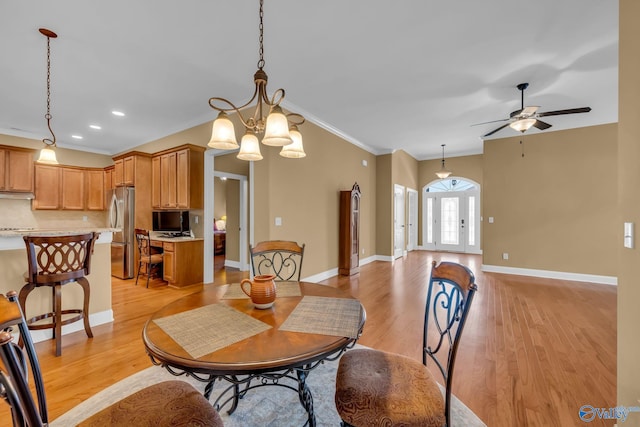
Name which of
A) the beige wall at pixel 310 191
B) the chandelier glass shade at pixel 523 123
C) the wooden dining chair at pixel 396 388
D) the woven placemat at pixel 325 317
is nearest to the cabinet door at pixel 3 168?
the beige wall at pixel 310 191

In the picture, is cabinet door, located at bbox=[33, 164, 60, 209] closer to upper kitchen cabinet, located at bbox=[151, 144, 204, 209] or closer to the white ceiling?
the white ceiling

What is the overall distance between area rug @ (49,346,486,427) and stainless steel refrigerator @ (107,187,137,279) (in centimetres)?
362

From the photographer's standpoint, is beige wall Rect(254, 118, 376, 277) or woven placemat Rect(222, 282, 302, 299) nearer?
woven placemat Rect(222, 282, 302, 299)

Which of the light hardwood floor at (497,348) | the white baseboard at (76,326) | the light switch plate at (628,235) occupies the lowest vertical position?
the light hardwood floor at (497,348)

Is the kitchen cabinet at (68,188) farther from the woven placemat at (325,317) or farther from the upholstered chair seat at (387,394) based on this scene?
the upholstered chair seat at (387,394)

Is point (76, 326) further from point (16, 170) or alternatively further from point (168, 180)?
point (16, 170)

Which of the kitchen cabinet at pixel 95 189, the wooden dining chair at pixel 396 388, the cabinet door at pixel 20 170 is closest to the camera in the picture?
the wooden dining chair at pixel 396 388

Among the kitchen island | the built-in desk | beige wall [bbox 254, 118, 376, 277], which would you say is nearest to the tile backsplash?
the built-in desk

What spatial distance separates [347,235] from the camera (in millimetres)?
5246

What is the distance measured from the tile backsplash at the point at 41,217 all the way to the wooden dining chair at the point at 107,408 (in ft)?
20.6

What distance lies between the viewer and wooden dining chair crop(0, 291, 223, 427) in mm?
722

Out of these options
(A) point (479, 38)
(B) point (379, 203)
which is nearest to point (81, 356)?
(A) point (479, 38)

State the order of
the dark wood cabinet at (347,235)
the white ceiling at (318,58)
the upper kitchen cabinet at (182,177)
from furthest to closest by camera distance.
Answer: the dark wood cabinet at (347,235) → the upper kitchen cabinet at (182,177) → the white ceiling at (318,58)

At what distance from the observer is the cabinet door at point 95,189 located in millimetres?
6070
